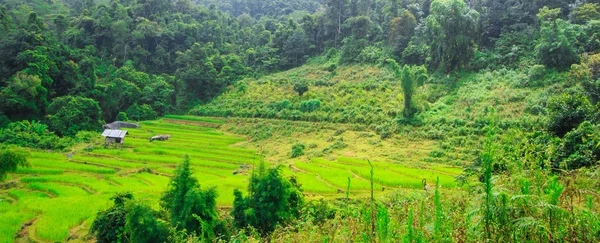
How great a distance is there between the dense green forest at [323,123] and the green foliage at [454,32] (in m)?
0.16

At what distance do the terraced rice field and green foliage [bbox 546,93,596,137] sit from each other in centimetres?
497

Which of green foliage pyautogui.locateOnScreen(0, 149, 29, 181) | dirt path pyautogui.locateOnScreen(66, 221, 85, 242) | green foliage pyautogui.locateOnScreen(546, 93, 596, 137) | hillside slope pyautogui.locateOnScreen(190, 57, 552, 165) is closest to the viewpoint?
green foliage pyautogui.locateOnScreen(546, 93, 596, 137)

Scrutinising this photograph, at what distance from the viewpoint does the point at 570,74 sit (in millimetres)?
23125

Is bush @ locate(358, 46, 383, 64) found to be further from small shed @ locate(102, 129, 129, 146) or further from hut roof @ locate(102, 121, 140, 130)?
small shed @ locate(102, 129, 129, 146)

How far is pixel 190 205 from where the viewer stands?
10.0 m

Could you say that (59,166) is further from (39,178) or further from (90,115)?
(90,115)

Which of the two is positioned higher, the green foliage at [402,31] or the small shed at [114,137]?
the green foliage at [402,31]

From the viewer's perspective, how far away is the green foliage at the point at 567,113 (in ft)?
34.6

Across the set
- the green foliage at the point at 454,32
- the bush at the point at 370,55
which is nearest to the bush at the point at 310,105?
the bush at the point at 370,55

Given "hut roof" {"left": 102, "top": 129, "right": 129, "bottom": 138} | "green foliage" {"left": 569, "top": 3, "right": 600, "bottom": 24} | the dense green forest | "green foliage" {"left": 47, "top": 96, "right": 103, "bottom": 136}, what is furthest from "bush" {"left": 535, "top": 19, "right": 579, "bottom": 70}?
"green foliage" {"left": 47, "top": 96, "right": 103, "bottom": 136}

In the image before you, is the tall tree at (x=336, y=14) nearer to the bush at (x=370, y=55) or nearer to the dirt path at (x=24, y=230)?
the bush at (x=370, y=55)

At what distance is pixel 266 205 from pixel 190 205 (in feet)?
7.18

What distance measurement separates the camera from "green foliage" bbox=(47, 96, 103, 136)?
30.2 meters

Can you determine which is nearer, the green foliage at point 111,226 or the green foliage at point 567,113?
the green foliage at point 567,113
